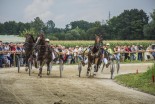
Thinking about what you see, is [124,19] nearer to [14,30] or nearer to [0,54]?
[14,30]

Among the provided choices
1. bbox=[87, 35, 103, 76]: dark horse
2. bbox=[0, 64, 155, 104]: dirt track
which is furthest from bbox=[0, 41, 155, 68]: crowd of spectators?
bbox=[0, 64, 155, 104]: dirt track

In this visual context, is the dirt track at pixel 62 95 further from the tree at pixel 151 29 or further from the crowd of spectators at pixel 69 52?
the tree at pixel 151 29

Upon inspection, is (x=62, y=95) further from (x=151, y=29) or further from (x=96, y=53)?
(x=151, y=29)

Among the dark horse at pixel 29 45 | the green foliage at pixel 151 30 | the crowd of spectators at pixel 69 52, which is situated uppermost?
the green foliage at pixel 151 30

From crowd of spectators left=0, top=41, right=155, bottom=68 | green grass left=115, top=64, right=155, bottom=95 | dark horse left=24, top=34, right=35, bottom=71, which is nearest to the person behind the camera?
green grass left=115, top=64, right=155, bottom=95

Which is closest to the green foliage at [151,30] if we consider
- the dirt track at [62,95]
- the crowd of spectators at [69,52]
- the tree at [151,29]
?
the tree at [151,29]

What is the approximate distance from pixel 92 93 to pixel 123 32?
7954cm

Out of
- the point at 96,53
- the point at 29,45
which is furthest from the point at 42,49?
the point at 96,53

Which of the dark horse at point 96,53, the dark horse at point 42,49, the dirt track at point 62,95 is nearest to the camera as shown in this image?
the dirt track at point 62,95

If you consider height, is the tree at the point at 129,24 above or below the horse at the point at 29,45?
above

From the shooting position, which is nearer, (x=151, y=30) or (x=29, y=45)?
(x=29, y=45)

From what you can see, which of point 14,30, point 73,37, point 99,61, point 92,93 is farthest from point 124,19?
point 92,93

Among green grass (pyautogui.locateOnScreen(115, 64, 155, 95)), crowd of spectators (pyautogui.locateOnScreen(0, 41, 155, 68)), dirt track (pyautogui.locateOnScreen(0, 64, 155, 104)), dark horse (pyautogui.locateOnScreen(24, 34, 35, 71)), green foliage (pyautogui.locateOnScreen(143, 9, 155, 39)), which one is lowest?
green grass (pyautogui.locateOnScreen(115, 64, 155, 95))

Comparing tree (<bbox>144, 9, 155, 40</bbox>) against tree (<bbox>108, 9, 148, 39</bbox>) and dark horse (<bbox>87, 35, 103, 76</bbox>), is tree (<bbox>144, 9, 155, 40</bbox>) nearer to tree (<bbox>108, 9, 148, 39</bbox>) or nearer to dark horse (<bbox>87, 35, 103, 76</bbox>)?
tree (<bbox>108, 9, 148, 39</bbox>)
